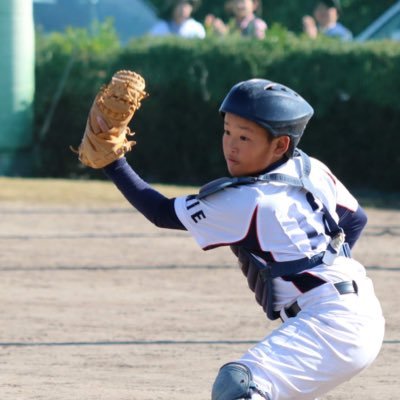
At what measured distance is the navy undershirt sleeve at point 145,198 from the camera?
4.09 m

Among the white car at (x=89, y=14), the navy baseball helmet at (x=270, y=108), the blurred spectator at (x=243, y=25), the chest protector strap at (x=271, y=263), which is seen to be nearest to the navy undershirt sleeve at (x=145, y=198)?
the chest protector strap at (x=271, y=263)

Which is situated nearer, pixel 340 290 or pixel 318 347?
pixel 318 347

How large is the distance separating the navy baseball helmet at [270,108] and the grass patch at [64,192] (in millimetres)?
7185

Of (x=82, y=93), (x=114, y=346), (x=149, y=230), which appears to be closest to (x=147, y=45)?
(x=82, y=93)

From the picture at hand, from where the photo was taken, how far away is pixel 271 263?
3.94m

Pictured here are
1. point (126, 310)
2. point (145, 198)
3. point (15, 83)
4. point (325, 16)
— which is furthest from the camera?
point (325, 16)

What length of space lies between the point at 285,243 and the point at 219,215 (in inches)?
9.0

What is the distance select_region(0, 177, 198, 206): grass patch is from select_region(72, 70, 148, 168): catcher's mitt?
696cm

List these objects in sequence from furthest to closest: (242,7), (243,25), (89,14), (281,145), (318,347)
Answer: (89,14)
(243,25)
(242,7)
(281,145)
(318,347)

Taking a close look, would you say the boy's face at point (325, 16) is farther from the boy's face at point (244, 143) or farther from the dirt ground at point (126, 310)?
the boy's face at point (244, 143)

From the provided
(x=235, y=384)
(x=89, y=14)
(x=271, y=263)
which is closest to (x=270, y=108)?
(x=271, y=263)

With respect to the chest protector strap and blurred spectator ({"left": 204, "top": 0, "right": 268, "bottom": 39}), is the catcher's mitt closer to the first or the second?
the chest protector strap

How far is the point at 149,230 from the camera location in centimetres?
991

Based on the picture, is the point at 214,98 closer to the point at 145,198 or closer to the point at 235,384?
the point at 145,198
